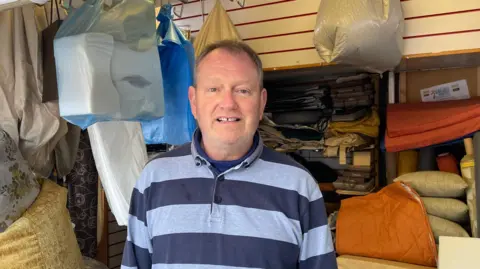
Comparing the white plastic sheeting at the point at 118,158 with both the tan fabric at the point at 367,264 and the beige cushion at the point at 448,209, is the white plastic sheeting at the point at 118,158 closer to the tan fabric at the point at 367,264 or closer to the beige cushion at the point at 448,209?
the tan fabric at the point at 367,264

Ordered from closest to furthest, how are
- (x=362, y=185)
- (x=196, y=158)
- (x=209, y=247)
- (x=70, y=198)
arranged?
(x=209, y=247)
(x=196, y=158)
(x=70, y=198)
(x=362, y=185)

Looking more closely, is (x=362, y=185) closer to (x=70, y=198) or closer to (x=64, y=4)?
(x=70, y=198)

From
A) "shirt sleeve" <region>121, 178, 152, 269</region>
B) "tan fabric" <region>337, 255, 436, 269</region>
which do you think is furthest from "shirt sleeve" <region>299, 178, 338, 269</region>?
"tan fabric" <region>337, 255, 436, 269</region>

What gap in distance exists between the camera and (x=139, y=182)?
1.25 metres

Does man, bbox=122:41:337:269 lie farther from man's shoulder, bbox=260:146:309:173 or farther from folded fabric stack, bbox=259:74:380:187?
folded fabric stack, bbox=259:74:380:187

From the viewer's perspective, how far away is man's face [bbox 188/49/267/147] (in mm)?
1152

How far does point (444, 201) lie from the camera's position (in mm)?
2205

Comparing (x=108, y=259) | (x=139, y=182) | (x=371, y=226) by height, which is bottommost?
(x=108, y=259)

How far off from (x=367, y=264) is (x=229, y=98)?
152 centimetres

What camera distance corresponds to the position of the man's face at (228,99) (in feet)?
3.78

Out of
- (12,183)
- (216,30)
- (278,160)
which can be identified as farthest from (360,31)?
(12,183)

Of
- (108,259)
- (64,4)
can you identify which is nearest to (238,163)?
(64,4)

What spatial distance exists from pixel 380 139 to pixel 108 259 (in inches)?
86.9

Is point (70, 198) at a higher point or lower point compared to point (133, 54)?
lower
